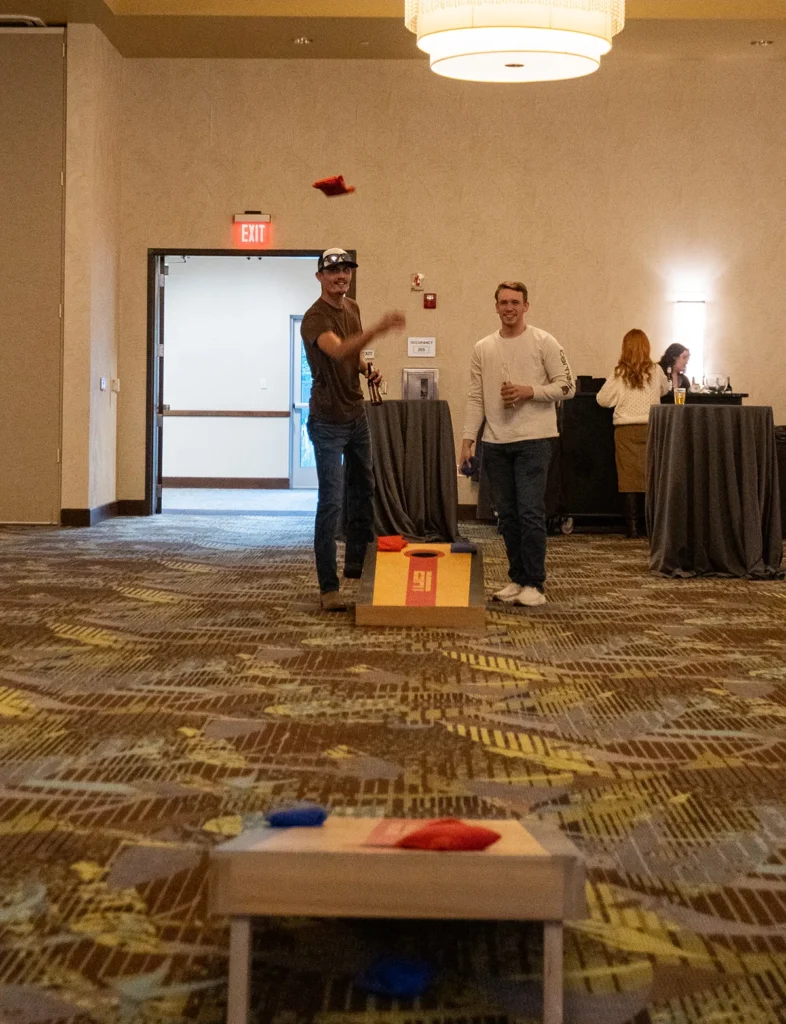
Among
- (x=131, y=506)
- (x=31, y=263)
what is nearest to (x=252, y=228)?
(x=31, y=263)

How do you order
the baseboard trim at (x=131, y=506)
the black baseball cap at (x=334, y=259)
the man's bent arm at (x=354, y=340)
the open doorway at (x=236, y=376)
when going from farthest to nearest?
the open doorway at (x=236, y=376) < the baseboard trim at (x=131, y=506) < the black baseball cap at (x=334, y=259) < the man's bent arm at (x=354, y=340)

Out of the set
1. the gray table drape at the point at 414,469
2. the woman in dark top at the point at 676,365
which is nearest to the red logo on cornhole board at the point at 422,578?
the gray table drape at the point at 414,469

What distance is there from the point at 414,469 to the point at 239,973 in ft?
23.7

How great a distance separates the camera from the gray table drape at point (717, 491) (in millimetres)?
7180

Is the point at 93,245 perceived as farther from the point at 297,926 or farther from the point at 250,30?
the point at 297,926

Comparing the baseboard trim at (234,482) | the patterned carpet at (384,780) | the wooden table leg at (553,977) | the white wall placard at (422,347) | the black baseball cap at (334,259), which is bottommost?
the baseboard trim at (234,482)

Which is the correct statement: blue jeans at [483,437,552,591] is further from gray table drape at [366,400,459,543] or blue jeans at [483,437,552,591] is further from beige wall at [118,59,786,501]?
beige wall at [118,59,786,501]

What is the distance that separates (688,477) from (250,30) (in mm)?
5568

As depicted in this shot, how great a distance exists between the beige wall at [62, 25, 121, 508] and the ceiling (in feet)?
1.33

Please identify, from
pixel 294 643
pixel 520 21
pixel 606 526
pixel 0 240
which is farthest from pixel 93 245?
pixel 294 643

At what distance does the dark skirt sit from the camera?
9.77m

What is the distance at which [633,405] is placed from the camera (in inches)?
386

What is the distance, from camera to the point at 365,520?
6293mm

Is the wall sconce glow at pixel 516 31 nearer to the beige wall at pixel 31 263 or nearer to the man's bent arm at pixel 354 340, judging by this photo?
the man's bent arm at pixel 354 340
